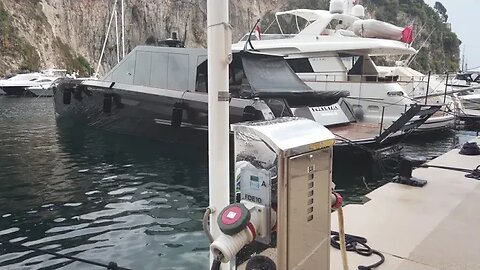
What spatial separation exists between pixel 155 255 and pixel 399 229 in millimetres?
Result: 2598

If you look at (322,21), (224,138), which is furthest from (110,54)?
(224,138)

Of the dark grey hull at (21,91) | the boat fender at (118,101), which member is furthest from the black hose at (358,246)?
the dark grey hull at (21,91)

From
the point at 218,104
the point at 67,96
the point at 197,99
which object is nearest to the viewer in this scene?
the point at 218,104

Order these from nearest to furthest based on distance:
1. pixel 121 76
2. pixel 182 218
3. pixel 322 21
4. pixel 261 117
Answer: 1. pixel 182 218
2. pixel 261 117
3. pixel 121 76
4. pixel 322 21

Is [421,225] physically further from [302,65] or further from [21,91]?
[21,91]

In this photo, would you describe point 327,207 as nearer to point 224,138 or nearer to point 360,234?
point 224,138

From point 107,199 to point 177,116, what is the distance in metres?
3.21

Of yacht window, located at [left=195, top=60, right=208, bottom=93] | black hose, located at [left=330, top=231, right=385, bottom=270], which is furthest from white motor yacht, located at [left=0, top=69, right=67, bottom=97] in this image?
black hose, located at [left=330, top=231, right=385, bottom=270]

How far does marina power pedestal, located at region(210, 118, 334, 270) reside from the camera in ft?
7.24

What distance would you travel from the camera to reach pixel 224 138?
248cm

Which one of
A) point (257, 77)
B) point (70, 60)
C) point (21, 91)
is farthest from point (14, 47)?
point (257, 77)

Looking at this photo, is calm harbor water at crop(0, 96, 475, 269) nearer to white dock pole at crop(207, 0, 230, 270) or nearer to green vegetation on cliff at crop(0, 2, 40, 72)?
white dock pole at crop(207, 0, 230, 270)

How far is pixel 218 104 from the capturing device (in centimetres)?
248

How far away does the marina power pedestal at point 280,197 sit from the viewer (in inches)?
86.9
